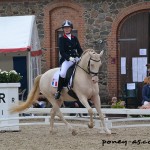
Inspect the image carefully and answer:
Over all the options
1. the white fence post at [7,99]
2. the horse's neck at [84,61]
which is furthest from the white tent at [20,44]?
the horse's neck at [84,61]

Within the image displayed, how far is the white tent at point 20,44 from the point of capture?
20.3 m

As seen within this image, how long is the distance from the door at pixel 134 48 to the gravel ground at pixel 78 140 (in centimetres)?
704

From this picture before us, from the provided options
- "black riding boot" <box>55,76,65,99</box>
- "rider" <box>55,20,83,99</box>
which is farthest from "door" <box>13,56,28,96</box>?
"rider" <box>55,20,83,99</box>

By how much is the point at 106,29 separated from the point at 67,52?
9.31m

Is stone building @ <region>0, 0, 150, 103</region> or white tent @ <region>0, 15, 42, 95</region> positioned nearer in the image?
white tent @ <region>0, 15, 42, 95</region>

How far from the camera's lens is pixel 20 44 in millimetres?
20281

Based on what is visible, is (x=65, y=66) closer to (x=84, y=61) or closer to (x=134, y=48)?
(x=84, y=61)

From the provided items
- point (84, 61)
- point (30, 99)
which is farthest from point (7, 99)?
point (84, 61)

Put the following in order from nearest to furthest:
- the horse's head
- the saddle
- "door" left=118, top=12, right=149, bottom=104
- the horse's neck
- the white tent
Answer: the horse's head < the horse's neck < the saddle < the white tent < "door" left=118, top=12, right=149, bottom=104

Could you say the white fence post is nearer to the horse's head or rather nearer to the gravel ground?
the gravel ground

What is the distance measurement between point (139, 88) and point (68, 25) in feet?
30.8

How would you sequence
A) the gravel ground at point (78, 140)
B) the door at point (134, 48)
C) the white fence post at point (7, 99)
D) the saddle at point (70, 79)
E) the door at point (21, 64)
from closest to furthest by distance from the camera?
the gravel ground at point (78, 140) → the saddle at point (70, 79) → the white fence post at point (7, 99) → the door at point (21, 64) → the door at point (134, 48)

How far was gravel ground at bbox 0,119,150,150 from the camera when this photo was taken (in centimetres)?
1166

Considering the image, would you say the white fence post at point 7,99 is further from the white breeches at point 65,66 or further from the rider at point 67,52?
the white breeches at point 65,66
